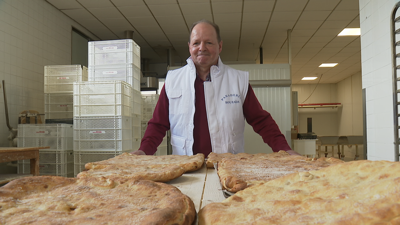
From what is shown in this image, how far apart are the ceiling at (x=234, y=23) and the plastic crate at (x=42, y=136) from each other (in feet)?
Result: 6.96

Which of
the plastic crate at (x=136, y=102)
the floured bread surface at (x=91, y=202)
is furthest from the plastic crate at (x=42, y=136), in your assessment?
the floured bread surface at (x=91, y=202)

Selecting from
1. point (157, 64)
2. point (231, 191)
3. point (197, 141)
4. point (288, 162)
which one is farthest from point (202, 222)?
point (157, 64)

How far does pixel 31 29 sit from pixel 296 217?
4.71 metres

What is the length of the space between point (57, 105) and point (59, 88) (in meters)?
0.22

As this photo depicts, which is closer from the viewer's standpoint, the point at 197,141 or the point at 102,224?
the point at 102,224

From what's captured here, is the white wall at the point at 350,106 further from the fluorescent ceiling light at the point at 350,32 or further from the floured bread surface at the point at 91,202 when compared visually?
the floured bread surface at the point at 91,202

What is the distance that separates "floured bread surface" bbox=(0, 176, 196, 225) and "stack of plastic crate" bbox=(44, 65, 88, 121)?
3421 millimetres

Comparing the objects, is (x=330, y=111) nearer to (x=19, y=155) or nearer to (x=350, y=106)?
(x=350, y=106)

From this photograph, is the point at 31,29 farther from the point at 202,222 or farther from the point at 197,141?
the point at 202,222

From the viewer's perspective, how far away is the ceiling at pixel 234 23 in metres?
4.66

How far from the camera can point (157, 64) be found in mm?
8219

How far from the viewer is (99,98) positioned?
3236mm

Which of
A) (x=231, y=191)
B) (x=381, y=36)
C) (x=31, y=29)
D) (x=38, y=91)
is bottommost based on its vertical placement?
(x=231, y=191)

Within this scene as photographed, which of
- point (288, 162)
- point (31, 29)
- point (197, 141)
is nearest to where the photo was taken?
point (288, 162)
